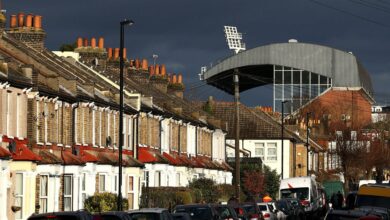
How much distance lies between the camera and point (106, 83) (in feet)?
236

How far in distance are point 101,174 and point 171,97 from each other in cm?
3471

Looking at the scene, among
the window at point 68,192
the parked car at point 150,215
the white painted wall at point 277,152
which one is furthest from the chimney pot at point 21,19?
the white painted wall at point 277,152

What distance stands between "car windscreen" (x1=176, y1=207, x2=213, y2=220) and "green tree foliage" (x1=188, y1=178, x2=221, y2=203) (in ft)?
109

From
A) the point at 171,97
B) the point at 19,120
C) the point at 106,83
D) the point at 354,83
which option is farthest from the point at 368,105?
the point at 19,120

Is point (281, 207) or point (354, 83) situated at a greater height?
point (354, 83)

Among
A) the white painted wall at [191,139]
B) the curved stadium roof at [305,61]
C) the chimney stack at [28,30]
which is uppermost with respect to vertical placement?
the curved stadium roof at [305,61]

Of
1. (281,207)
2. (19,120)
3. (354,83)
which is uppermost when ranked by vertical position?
(354,83)

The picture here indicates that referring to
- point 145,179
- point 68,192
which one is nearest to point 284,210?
point 68,192

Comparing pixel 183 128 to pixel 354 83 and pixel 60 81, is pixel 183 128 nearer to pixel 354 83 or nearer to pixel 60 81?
pixel 60 81

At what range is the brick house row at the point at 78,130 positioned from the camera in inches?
1795

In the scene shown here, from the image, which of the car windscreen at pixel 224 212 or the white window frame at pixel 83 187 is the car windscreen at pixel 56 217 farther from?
the white window frame at pixel 83 187

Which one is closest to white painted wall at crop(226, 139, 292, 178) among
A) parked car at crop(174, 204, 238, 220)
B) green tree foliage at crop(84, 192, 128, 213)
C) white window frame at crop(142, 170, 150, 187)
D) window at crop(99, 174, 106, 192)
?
white window frame at crop(142, 170, 150, 187)

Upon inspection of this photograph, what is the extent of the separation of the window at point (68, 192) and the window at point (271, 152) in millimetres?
63339

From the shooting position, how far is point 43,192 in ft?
158
